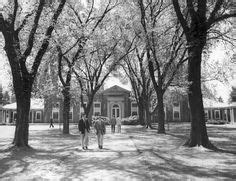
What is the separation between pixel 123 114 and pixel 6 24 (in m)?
42.3

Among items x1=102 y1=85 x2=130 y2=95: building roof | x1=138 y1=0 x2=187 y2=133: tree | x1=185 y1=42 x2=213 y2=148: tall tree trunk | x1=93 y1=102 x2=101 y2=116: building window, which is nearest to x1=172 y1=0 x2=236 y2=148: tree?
x1=185 y1=42 x2=213 y2=148: tall tree trunk

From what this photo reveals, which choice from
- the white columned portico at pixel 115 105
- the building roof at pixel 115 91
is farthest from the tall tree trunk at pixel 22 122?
the building roof at pixel 115 91

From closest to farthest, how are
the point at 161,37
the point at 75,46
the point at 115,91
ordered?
1. the point at 161,37
2. the point at 75,46
3. the point at 115,91

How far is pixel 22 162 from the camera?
9.70m

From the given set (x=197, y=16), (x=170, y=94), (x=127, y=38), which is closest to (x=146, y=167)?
(x=197, y=16)

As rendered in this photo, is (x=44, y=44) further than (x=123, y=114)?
No

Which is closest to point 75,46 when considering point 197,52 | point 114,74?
point 114,74

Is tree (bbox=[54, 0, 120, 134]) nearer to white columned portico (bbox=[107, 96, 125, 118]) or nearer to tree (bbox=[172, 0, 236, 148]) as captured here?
tree (bbox=[172, 0, 236, 148])

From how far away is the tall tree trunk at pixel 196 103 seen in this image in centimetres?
1305

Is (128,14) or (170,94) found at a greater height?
(128,14)

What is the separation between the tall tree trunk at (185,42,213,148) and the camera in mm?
13047

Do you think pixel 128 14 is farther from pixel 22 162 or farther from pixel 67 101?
pixel 22 162

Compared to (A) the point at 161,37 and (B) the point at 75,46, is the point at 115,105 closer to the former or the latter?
(B) the point at 75,46

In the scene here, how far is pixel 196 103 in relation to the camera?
13305 millimetres
